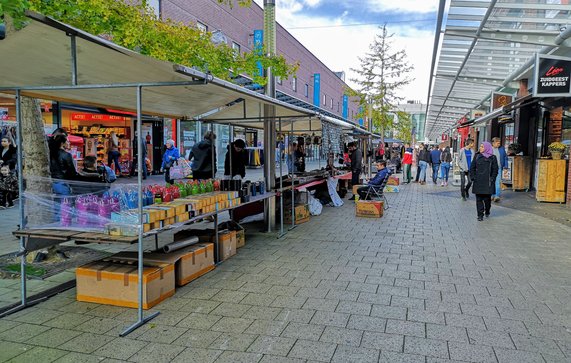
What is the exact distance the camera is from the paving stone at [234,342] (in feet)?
11.0

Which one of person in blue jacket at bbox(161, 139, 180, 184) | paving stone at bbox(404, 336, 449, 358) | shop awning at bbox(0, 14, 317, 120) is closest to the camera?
paving stone at bbox(404, 336, 449, 358)

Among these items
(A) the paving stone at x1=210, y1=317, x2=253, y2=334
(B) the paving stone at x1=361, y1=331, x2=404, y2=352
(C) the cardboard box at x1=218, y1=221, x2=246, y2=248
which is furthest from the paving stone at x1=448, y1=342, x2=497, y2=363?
(C) the cardboard box at x1=218, y1=221, x2=246, y2=248

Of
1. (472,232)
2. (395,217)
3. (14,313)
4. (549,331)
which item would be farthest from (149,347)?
(395,217)

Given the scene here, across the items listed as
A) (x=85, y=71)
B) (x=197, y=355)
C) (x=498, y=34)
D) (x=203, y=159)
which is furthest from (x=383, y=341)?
(x=498, y=34)

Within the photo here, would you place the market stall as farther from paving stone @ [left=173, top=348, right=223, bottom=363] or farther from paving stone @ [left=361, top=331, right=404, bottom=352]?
paving stone @ [left=361, top=331, right=404, bottom=352]

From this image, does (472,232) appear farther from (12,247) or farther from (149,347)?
(12,247)

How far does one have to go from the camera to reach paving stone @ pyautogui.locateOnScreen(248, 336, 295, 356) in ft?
10.8

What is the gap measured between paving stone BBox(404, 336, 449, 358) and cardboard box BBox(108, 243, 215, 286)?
2.52 m

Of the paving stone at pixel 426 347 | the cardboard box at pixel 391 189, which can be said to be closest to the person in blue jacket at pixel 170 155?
the cardboard box at pixel 391 189

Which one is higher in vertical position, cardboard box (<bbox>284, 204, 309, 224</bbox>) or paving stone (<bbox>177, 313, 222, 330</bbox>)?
cardboard box (<bbox>284, 204, 309, 224</bbox>)

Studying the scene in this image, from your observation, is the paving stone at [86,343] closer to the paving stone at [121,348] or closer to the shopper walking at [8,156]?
the paving stone at [121,348]

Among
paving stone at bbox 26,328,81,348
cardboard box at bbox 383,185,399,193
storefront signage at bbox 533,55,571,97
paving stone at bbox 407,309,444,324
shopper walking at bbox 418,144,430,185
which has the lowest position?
paving stone at bbox 26,328,81,348

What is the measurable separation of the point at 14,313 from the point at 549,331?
16.1 ft

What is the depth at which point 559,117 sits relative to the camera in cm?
1306
